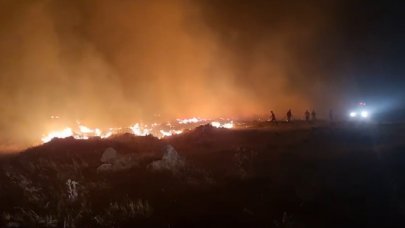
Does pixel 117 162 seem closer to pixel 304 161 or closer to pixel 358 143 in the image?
pixel 304 161

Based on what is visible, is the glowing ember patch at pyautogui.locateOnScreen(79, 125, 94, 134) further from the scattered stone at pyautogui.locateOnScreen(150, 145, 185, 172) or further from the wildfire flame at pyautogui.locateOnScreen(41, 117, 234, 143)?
the scattered stone at pyautogui.locateOnScreen(150, 145, 185, 172)

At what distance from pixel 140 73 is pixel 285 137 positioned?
45220mm

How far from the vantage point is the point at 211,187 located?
2292cm

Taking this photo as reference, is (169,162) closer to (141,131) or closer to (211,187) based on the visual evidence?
(211,187)

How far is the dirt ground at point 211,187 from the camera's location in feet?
65.7

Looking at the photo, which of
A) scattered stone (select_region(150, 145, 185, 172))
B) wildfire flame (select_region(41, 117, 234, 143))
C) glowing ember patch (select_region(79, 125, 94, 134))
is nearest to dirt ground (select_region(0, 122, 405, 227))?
scattered stone (select_region(150, 145, 185, 172))

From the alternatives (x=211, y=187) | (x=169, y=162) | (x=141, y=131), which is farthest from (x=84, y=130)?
(x=211, y=187)

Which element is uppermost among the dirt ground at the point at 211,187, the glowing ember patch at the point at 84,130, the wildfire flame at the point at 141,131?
the glowing ember patch at the point at 84,130

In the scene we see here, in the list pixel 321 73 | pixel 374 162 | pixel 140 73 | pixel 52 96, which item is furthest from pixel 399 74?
pixel 374 162

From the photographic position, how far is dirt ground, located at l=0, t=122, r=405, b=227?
20.0m

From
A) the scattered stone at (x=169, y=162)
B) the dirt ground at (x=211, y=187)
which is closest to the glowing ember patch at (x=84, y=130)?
the dirt ground at (x=211, y=187)

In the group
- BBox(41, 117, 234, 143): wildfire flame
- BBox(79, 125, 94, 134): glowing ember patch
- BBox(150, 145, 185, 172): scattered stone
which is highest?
BBox(79, 125, 94, 134): glowing ember patch

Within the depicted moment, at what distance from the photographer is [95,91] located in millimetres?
69188

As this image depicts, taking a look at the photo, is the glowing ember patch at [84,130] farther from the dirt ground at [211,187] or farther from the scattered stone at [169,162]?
the scattered stone at [169,162]
